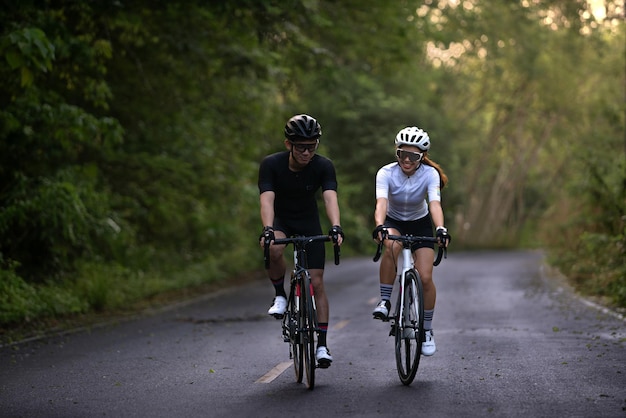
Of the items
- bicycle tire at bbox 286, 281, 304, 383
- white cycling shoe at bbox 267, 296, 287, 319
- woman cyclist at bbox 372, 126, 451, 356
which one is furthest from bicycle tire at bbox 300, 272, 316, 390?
woman cyclist at bbox 372, 126, 451, 356

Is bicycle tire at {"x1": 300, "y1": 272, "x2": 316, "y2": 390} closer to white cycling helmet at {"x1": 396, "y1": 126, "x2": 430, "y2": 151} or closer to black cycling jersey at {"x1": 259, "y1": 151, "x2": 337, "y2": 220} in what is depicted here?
black cycling jersey at {"x1": 259, "y1": 151, "x2": 337, "y2": 220}

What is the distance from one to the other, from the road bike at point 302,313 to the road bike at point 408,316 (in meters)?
0.58

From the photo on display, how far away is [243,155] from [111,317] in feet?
27.6

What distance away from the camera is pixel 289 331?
26.9ft

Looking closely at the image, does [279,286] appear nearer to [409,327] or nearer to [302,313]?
[302,313]

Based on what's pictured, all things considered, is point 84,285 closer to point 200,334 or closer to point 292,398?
point 200,334

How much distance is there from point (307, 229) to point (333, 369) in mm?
1461

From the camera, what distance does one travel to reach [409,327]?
795 cm

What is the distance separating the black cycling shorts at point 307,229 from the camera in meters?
8.11

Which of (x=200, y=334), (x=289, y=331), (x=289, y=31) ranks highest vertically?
(x=289, y=31)

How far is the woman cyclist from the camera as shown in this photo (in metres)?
8.28

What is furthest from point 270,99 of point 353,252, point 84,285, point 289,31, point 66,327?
point 353,252

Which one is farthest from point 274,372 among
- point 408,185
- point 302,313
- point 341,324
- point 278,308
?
point 341,324

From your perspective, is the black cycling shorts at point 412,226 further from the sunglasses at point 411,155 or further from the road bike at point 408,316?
the sunglasses at point 411,155
